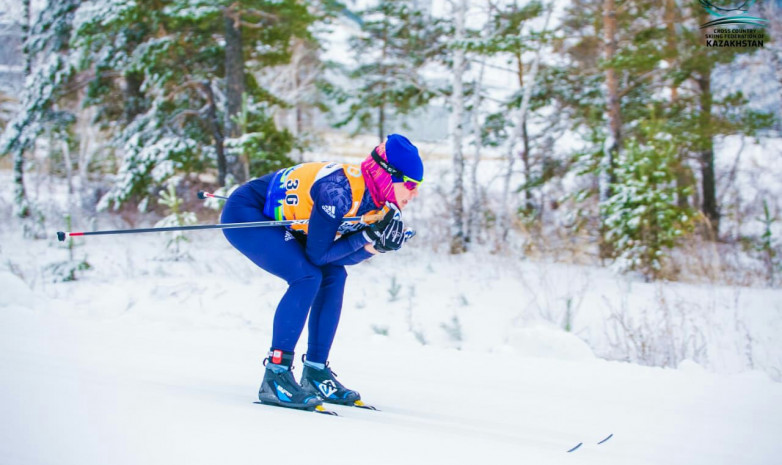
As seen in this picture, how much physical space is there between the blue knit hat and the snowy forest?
129 cm

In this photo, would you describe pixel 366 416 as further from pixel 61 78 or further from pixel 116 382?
pixel 61 78

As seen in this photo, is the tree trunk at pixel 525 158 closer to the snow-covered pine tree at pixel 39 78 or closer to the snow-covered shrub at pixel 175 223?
the snow-covered shrub at pixel 175 223

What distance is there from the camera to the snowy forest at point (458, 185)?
547 cm

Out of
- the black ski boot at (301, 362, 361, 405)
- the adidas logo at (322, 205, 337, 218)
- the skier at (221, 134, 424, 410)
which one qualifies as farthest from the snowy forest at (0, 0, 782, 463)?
the adidas logo at (322, 205, 337, 218)

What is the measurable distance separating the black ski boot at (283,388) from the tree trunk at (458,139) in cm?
775

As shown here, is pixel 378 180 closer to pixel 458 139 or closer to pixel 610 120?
pixel 458 139

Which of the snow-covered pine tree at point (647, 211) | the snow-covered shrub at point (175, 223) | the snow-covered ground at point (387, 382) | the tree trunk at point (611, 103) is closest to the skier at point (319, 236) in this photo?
the snow-covered ground at point (387, 382)

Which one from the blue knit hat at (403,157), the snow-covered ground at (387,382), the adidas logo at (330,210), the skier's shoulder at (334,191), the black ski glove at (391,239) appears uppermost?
the blue knit hat at (403,157)

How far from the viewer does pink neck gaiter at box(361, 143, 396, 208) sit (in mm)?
3094

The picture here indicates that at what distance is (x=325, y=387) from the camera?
3373 mm

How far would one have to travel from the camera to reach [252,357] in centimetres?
463

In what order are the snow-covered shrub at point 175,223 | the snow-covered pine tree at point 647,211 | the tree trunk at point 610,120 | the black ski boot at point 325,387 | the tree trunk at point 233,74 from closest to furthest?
the black ski boot at point 325,387 < the snow-covered pine tree at point 647,211 < the snow-covered shrub at point 175,223 < the tree trunk at point 610,120 < the tree trunk at point 233,74

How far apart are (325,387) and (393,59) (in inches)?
A: 419

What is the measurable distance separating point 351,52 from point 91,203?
23.2 feet
